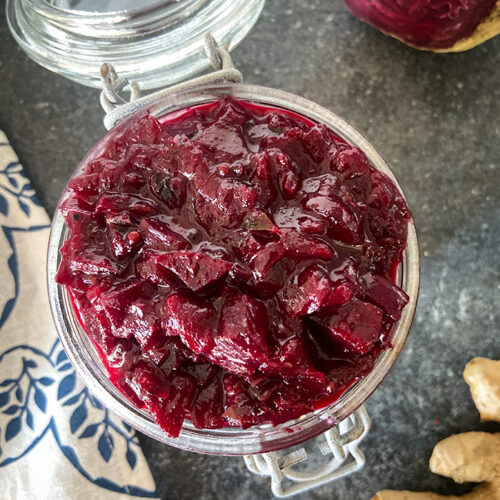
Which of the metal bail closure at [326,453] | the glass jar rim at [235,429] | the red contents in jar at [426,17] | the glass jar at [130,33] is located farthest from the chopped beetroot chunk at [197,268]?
the red contents in jar at [426,17]

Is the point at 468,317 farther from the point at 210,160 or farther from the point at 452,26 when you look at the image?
the point at 210,160

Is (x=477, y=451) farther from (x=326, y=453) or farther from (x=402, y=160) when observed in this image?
(x=402, y=160)

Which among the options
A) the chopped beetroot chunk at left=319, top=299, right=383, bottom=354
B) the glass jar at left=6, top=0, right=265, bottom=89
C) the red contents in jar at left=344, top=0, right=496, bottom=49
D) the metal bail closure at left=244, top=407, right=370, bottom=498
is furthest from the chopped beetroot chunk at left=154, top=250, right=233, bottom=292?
the red contents in jar at left=344, top=0, right=496, bottom=49

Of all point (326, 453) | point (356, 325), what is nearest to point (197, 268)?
point (356, 325)

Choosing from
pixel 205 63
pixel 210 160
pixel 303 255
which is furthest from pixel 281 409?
pixel 205 63

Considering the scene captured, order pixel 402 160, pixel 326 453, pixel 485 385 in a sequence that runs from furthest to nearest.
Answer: pixel 402 160 < pixel 485 385 < pixel 326 453
